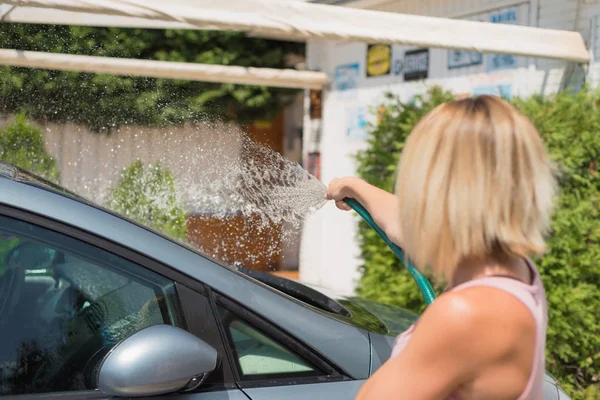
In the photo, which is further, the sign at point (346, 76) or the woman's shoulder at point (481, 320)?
the sign at point (346, 76)

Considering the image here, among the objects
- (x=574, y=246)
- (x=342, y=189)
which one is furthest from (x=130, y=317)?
(x=574, y=246)

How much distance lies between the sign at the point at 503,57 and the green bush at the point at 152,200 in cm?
321

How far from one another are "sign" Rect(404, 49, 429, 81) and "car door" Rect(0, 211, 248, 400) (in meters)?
6.02

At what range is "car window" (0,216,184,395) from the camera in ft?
6.10

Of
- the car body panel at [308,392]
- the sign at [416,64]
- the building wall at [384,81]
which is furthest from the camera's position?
the sign at [416,64]

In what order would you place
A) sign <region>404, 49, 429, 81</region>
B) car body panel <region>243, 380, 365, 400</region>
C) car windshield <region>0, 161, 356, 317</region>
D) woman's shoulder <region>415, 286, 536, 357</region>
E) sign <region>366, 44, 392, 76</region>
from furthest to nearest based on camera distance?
sign <region>366, 44, 392, 76</region> → sign <region>404, 49, 429, 81</region> → car windshield <region>0, 161, 356, 317</region> → car body panel <region>243, 380, 365, 400</region> → woman's shoulder <region>415, 286, 536, 357</region>

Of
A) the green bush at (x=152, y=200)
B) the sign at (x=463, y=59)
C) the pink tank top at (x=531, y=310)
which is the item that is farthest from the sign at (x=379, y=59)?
the pink tank top at (x=531, y=310)

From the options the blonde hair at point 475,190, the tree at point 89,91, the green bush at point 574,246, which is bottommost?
the green bush at point 574,246

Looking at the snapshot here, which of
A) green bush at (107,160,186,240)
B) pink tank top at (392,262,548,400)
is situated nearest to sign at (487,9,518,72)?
green bush at (107,160,186,240)

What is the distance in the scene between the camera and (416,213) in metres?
1.37

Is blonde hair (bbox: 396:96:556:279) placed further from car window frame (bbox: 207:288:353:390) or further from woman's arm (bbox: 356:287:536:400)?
car window frame (bbox: 207:288:353:390)

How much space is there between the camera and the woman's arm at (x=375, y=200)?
2.11 m

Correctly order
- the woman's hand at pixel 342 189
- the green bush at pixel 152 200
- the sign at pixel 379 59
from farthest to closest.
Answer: the sign at pixel 379 59
the green bush at pixel 152 200
the woman's hand at pixel 342 189

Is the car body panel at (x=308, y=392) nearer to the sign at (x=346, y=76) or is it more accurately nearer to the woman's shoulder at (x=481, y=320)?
the woman's shoulder at (x=481, y=320)
